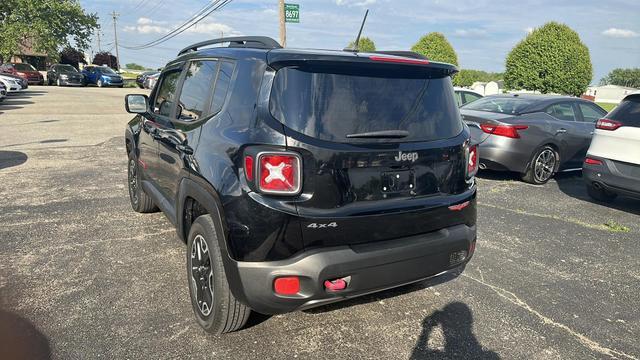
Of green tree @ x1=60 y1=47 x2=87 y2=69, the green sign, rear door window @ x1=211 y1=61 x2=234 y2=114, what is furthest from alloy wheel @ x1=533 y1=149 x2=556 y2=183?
green tree @ x1=60 y1=47 x2=87 y2=69

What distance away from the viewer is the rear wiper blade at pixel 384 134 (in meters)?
2.46

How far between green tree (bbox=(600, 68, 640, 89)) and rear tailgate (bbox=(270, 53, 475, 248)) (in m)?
142

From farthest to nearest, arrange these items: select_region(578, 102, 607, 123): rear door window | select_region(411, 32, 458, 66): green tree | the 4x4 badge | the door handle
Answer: select_region(411, 32, 458, 66): green tree → select_region(578, 102, 607, 123): rear door window → the door handle → the 4x4 badge

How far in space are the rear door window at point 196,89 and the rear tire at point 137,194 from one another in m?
1.67

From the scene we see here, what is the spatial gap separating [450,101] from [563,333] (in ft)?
5.81

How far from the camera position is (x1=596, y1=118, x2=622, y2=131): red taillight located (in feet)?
18.4

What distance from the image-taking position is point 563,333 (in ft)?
9.92

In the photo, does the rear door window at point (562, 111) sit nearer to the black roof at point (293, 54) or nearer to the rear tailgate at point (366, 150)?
Answer: the black roof at point (293, 54)

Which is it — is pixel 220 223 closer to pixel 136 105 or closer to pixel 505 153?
pixel 136 105

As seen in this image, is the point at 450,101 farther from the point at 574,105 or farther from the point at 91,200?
the point at 574,105

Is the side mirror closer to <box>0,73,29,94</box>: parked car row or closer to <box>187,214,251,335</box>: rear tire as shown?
<box>187,214,251,335</box>: rear tire

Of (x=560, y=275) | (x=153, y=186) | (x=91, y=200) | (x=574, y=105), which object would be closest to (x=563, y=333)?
(x=560, y=275)

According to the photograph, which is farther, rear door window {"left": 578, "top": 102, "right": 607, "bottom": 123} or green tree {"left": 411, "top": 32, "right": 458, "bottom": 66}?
green tree {"left": 411, "top": 32, "right": 458, "bottom": 66}

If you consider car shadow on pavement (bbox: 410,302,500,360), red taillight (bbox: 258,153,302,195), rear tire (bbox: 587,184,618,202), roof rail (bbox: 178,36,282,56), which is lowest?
car shadow on pavement (bbox: 410,302,500,360)
